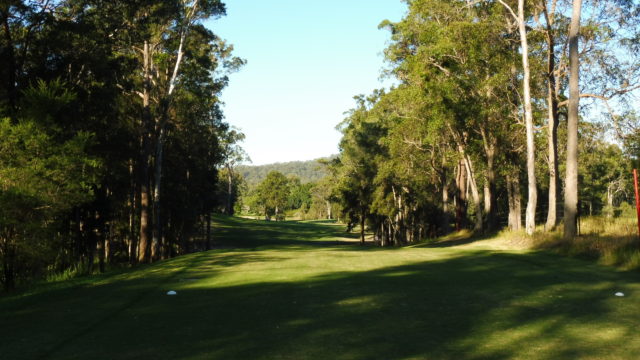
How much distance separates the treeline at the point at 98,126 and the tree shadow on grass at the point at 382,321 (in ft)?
23.4

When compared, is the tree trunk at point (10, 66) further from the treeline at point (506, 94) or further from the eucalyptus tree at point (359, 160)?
the eucalyptus tree at point (359, 160)

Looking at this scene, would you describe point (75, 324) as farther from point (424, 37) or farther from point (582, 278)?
point (424, 37)

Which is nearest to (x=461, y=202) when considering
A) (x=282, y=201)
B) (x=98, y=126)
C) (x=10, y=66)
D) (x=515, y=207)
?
(x=515, y=207)

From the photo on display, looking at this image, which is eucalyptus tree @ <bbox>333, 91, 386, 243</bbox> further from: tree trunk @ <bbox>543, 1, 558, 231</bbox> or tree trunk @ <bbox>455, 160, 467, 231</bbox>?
tree trunk @ <bbox>543, 1, 558, 231</bbox>

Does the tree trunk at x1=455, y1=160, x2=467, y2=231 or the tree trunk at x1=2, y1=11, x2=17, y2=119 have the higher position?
the tree trunk at x1=2, y1=11, x2=17, y2=119

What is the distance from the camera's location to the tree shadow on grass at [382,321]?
20.5 feet

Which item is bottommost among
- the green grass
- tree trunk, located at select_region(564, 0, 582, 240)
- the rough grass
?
the green grass

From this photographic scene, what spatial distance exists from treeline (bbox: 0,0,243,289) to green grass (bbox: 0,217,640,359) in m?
5.06

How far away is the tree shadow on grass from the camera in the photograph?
625 cm

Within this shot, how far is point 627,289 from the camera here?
10281mm

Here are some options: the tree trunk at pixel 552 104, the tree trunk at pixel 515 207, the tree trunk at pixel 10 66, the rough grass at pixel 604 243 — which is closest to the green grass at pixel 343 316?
the rough grass at pixel 604 243

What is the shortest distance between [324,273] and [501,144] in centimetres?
2717

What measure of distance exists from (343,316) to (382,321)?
684 millimetres

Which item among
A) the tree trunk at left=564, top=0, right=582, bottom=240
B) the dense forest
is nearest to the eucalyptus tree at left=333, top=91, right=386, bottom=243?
the dense forest
